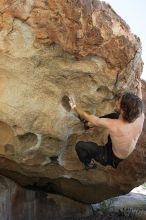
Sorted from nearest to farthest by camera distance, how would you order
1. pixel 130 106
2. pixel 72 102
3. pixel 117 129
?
pixel 130 106 < pixel 117 129 < pixel 72 102

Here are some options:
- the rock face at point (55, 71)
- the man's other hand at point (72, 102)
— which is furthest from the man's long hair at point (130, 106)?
the man's other hand at point (72, 102)

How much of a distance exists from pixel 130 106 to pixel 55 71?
4.07ft

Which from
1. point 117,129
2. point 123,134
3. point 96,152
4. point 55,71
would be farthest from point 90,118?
point 55,71

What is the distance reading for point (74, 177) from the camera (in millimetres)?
8938

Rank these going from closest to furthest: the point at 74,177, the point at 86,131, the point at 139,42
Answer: the point at 139,42
the point at 86,131
the point at 74,177

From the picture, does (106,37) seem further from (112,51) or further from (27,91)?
(27,91)

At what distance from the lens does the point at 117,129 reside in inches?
268

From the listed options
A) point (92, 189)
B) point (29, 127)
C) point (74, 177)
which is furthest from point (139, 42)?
point (92, 189)

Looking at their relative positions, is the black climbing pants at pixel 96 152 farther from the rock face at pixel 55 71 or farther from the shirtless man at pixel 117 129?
the rock face at pixel 55 71

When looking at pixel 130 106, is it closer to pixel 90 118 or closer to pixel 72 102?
pixel 90 118

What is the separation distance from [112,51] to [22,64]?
1.35m

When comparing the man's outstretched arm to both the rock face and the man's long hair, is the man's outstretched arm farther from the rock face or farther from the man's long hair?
the man's long hair

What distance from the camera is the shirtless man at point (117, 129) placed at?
6586mm

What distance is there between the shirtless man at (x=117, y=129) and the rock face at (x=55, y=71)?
380 millimetres
